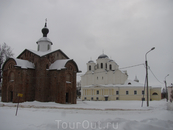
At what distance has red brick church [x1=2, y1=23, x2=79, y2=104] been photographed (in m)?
26.3

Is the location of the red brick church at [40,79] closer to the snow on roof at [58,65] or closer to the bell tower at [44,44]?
the snow on roof at [58,65]

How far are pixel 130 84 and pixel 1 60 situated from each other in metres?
33.9

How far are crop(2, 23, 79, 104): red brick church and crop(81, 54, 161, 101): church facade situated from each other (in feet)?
68.7

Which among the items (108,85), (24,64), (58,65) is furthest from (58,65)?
(108,85)

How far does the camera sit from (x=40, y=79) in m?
27.4

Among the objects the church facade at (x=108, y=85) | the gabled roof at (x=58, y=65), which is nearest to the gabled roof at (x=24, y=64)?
the gabled roof at (x=58, y=65)

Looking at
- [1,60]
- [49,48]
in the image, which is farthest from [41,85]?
[1,60]

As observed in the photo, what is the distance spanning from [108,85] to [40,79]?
25480mm

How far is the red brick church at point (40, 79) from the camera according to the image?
86.2ft

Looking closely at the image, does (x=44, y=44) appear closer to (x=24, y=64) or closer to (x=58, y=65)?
(x=24, y=64)

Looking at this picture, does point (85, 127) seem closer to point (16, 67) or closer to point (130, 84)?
point (16, 67)

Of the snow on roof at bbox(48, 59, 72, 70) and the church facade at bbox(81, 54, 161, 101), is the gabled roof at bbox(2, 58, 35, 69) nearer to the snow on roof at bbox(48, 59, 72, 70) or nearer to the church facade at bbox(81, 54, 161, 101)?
the snow on roof at bbox(48, 59, 72, 70)

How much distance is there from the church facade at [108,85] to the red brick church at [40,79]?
20931 mm

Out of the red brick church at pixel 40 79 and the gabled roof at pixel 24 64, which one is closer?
the red brick church at pixel 40 79
